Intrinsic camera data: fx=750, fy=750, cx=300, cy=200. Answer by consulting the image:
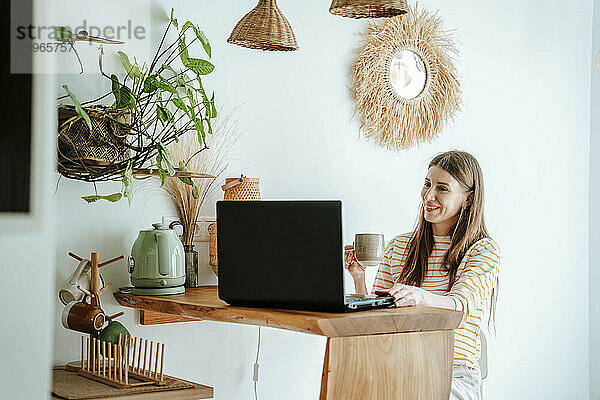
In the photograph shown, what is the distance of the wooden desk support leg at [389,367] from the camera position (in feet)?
5.57

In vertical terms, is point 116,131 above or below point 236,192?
above

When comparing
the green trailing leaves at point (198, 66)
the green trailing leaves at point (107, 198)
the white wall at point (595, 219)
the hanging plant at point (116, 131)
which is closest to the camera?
the hanging plant at point (116, 131)

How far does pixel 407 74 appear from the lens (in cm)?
329

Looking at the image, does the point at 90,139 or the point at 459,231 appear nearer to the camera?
the point at 90,139

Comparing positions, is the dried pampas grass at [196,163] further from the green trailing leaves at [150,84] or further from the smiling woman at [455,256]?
the smiling woman at [455,256]

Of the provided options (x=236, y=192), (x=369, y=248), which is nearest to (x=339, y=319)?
(x=369, y=248)

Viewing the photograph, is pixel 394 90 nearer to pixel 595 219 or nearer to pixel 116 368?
pixel 595 219

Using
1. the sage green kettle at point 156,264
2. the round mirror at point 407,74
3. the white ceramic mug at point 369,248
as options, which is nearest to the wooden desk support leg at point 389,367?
the white ceramic mug at point 369,248

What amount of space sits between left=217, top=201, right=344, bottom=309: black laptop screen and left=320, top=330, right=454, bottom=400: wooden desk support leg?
0.39 feet

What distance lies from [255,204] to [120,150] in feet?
1.99

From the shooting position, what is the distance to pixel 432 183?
9.21 feet

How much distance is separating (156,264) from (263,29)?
0.87 metres

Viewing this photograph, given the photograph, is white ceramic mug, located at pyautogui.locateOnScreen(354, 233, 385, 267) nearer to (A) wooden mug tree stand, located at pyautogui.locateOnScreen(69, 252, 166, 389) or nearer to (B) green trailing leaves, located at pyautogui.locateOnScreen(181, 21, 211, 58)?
(A) wooden mug tree stand, located at pyautogui.locateOnScreen(69, 252, 166, 389)

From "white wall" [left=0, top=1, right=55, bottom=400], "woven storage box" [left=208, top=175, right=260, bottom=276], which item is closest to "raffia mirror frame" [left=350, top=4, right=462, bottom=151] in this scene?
"woven storage box" [left=208, top=175, right=260, bottom=276]
